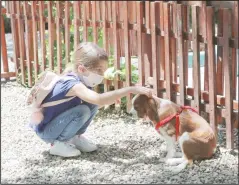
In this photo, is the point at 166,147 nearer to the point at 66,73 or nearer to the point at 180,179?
the point at 180,179

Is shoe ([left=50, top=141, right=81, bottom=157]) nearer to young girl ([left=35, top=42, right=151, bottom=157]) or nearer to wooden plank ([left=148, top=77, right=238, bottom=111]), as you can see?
young girl ([left=35, top=42, right=151, bottom=157])

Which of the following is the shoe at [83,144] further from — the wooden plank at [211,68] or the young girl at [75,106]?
the wooden plank at [211,68]

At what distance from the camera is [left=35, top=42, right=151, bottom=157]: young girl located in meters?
4.24

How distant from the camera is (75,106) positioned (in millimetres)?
4348

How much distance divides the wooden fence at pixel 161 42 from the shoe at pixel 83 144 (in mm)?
984

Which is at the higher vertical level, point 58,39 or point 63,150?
point 58,39

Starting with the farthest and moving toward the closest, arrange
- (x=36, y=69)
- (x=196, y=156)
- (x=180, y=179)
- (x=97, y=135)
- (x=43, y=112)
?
(x=36, y=69)
(x=97, y=135)
(x=43, y=112)
(x=196, y=156)
(x=180, y=179)

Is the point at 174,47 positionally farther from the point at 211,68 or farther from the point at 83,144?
the point at 83,144

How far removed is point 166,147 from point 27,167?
113cm

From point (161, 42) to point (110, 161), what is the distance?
1.57 m

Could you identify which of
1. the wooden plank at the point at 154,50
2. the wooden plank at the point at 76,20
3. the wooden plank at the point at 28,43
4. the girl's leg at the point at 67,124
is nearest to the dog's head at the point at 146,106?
the girl's leg at the point at 67,124

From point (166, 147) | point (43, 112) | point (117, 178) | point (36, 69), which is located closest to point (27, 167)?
point (43, 112)

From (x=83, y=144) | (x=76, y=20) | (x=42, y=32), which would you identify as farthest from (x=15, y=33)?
(x=83, y=144)

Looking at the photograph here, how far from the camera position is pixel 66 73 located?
14.3 ft
